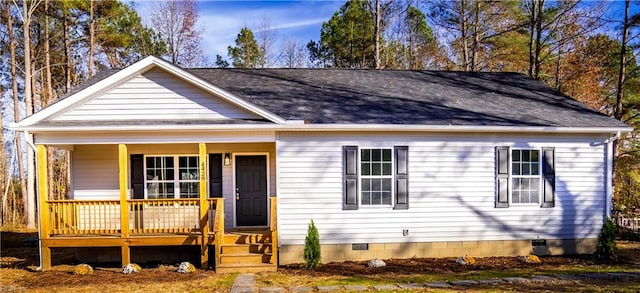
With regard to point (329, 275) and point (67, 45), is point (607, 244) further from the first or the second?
point (67, 45)

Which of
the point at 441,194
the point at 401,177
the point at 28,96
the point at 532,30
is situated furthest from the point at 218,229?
the point at 532,30

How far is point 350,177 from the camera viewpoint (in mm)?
9477

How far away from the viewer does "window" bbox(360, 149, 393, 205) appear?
9.59 m

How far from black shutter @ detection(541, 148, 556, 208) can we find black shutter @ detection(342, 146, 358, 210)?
175 inches

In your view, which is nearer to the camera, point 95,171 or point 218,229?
point 218,229

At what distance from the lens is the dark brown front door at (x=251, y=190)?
1082cm

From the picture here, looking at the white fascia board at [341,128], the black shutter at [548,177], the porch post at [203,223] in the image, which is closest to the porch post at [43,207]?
the white fascia board at [341,128]

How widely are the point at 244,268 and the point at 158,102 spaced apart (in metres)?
4.05

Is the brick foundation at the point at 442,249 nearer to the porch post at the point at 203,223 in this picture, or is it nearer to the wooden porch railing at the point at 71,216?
the porch post at the point at 203,223

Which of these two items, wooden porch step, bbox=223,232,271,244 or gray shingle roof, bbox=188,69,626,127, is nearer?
wooden porch step, bbox=223,232,271,244

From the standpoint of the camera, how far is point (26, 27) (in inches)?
645

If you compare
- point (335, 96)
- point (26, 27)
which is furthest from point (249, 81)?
point (26, 27)

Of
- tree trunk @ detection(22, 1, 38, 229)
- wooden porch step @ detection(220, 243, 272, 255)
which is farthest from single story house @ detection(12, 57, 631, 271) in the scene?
tree trunk @ detection(22, 1, 38, 229)

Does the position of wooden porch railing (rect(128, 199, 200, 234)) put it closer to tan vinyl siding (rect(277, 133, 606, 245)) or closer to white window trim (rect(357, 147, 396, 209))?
tan vinyl siding (rect(277, 133, 606, 245))
